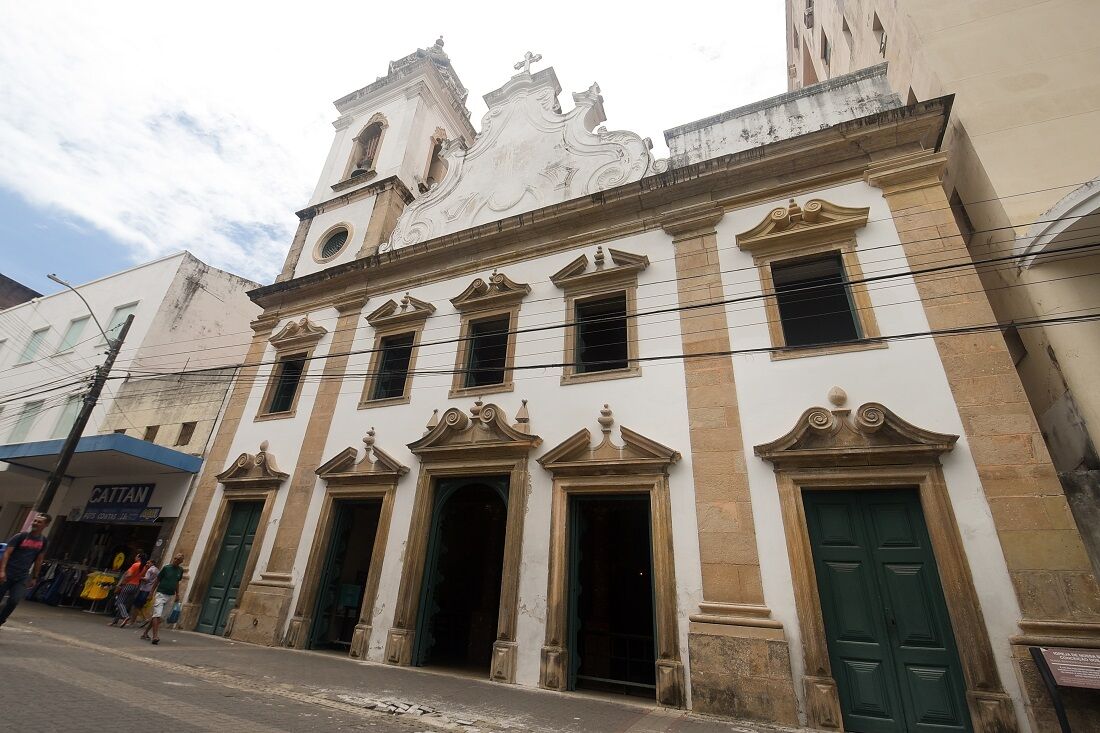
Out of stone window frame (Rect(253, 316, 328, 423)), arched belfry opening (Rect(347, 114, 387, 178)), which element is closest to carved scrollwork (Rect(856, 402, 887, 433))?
stone window frame (Rect(253, 316, 328, 423))

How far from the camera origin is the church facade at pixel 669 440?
590cm

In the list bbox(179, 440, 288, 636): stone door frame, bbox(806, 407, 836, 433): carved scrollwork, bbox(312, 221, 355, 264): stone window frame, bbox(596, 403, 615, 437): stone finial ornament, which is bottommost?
bbox(179, 440, 288, 636): stone door frame

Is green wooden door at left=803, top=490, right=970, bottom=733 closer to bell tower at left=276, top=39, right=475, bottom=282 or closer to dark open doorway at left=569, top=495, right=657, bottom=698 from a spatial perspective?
dark open doorway at left=569, top=495, right=657, bottom=698

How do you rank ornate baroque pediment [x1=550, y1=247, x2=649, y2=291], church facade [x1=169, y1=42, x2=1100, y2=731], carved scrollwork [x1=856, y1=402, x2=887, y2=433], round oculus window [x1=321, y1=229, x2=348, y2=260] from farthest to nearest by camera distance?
1. round oculus window [x1=321, y1=229, x2=348, y2=260]
2. ornate baroque pediment [x1=550, y1=247, x2=649, y2=291]
3. carved scrollwork [x1=856, y1=402, x2=887, y2=433]
4. church facade [x1=169, y1=42, x2=1100, y2=731]

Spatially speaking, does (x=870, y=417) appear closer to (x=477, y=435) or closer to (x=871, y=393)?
(x=871, y=393)

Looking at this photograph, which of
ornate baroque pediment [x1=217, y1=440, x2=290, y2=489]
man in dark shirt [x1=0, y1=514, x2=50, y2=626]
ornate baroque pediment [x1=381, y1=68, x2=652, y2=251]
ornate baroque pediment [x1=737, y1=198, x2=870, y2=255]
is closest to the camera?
man in dark shirt [x1=0, y1=514, x2=50, y2=626]

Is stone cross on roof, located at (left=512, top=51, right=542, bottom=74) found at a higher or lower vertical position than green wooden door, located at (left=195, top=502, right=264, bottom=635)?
higher

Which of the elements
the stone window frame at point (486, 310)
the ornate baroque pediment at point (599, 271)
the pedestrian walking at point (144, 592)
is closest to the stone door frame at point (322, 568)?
the stone window frame at point (486, 310)

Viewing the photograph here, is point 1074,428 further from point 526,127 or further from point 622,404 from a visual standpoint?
point 526,127

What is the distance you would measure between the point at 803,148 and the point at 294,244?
46.4 feet

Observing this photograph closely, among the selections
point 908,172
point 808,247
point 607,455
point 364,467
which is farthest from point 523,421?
point 908,172

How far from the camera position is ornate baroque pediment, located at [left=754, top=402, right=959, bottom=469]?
628cm

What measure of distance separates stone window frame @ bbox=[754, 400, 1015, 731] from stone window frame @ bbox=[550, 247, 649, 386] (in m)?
2.74

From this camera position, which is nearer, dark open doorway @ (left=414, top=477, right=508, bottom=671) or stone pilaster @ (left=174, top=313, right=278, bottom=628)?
dark open doorway @ (left=414, top=477, right=508, bottom=671)
